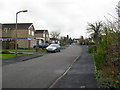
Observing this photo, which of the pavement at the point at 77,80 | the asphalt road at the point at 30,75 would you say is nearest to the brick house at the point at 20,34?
the asphalt road at the point at 30,75

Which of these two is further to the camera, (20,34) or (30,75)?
(20,34)

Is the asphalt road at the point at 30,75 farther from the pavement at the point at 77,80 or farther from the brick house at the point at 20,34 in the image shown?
the brick house at the point at 20,34

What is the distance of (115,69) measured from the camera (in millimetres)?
6902

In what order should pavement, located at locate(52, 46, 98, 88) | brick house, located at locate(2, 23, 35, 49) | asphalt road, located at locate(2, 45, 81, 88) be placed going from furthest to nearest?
brick house, located at locate(2, 23, 35, 49), asphalt road, located at locate(2, 45, 81, 88), pavement, located at locate(52, 46, 98, 88)

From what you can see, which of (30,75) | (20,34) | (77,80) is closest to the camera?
(77,80)

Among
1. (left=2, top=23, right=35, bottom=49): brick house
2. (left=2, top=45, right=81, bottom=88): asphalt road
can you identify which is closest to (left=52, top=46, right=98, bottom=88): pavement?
(left=2, top=45, right=81, bottom=88): asphalt road

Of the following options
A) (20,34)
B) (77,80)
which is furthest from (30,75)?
(20,34)

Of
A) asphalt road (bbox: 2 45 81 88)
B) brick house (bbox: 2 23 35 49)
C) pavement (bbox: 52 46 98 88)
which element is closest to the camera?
pavement (bbox: 52 46 98 88)

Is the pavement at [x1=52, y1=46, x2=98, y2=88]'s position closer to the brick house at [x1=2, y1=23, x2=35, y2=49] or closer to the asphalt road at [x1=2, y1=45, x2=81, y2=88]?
the asphalt road at [x1=2, y1=45, x2=81, y2=88]

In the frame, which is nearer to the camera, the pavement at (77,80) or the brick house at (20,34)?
the pavement at (77,80)

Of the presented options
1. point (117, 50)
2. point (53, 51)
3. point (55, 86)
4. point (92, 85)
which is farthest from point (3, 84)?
point (53, 51)

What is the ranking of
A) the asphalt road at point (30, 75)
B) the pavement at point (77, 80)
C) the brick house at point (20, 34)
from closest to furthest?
the pavement at point (77, 80) < the asphalt road at point (30, 75) < the brick house at point (20, 34)

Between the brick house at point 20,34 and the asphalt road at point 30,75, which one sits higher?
the brick house at point 20,34

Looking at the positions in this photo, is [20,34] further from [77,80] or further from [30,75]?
[77,80]
